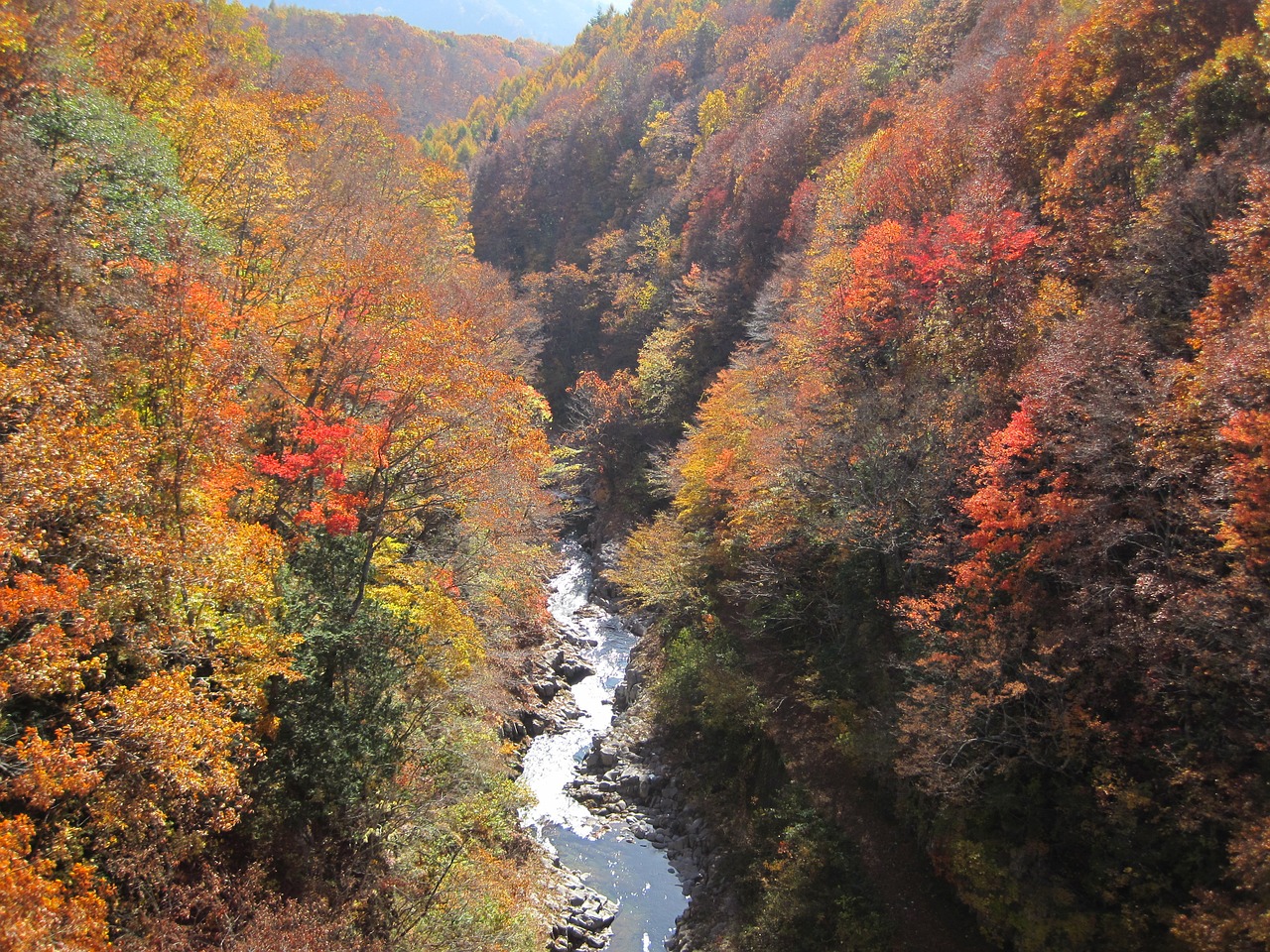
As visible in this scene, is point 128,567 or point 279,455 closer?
point 128,567

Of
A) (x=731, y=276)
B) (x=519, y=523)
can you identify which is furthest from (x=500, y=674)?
(x=731, y=276)

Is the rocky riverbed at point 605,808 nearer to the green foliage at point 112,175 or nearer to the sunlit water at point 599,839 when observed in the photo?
the sunlit water at point 599,839

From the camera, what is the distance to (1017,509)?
47.5 ft

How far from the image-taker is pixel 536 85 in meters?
91.9

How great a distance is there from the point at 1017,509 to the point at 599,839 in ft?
51.8

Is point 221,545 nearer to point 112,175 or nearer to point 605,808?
point 112,175

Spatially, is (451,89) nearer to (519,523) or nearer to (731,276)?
(731,276)

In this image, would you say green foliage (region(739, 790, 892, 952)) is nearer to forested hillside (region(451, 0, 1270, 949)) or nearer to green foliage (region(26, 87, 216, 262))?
forested hillside (region(451, 0, 1270, 949))

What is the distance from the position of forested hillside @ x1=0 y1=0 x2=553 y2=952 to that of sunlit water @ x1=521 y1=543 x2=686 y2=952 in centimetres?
218

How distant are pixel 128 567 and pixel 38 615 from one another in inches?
51.6

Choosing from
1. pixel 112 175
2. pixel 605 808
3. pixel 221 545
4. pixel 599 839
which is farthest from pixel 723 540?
pixel 112 175

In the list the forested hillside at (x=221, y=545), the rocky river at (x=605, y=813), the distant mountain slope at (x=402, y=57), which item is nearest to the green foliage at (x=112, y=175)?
the forested hillside at (x=221, y=545)

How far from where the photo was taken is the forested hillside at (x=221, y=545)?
838cm

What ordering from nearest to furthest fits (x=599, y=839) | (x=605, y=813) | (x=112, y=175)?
(x=112, y=175) → (x=599, y=839) → (x=605, y=813)
